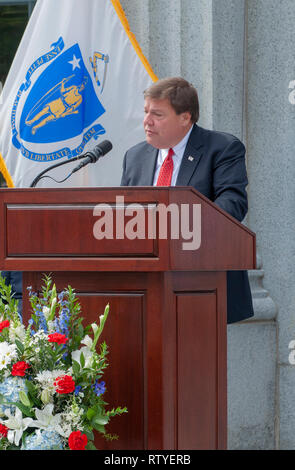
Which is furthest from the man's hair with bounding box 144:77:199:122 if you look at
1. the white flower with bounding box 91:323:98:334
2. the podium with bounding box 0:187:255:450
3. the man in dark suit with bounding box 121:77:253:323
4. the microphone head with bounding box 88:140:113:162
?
the white flower with bounding box 91:323:98:334

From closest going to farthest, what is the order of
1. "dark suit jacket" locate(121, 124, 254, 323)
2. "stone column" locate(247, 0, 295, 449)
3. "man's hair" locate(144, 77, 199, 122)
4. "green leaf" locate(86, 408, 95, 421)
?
"green leaf" locate(86, 408, 95, 421)
"dark suit jacket" locate(121, 124, 254, 323)
"man's hair" locate(144, 77, 199, 122)
"stone column" locate(247, 0, 295, 449)

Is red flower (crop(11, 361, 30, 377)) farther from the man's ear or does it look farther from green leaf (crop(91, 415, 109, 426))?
the man's ear

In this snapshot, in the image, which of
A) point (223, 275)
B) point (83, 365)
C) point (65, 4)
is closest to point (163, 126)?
point (223, 275)

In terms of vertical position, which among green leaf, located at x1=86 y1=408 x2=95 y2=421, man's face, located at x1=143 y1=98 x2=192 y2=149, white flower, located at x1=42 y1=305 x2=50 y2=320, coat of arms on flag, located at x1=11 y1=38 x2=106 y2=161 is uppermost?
coat of arms on flag, located at x1=11 y1=38 x2=106 y2=161

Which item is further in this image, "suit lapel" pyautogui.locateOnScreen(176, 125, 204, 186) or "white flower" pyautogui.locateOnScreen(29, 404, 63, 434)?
"suit lapel" pyautogui.locateOnScreen(176, 125, 204, 186)

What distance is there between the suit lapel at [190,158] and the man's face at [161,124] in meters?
0.07

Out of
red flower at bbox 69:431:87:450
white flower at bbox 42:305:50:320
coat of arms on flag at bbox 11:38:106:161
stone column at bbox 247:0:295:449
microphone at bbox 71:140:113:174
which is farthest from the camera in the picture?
stone column at bbox 247:0:295:449

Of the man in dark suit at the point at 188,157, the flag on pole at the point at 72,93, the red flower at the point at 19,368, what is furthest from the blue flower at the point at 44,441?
the flag on pole at the point at 72,93

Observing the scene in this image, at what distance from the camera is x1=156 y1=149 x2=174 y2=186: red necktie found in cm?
354

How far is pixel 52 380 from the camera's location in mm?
2744

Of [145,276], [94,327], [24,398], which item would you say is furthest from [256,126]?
[24,398]

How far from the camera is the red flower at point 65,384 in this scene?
2.68 metres

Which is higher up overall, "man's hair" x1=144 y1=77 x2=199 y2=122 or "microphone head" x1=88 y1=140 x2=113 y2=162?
"man's hair" x1=144 y1=77 x2=199 y2=122

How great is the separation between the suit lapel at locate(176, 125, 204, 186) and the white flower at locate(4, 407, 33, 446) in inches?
50.4
